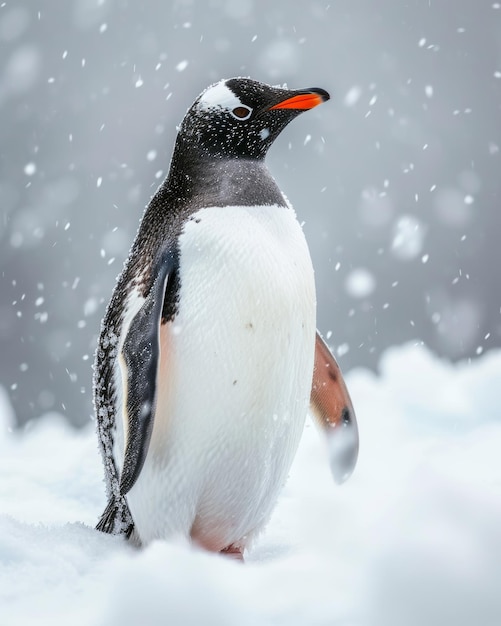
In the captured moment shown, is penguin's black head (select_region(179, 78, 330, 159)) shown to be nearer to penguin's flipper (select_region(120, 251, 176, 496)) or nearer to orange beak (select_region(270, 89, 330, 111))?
orange beak (select_region(270, 89, 330, 111))

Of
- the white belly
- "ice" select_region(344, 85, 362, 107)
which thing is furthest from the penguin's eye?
"ice" select_region(344, 85, 362, 107)

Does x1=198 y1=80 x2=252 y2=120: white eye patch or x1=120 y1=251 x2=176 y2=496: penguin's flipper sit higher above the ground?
x1=198 y1=80 x2=252 y2=120: white eye patch

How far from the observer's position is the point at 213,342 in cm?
A: 131

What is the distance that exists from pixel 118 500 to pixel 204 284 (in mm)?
419

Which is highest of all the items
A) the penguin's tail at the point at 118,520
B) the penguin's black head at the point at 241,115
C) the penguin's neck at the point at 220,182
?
the penguin's black head at the point at 241,115

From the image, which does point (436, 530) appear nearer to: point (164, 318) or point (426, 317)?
point (164, 318)

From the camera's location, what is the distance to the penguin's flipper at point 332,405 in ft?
5.53

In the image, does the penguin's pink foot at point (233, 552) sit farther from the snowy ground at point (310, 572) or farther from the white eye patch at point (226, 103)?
the white eye patch at point (226, 103)

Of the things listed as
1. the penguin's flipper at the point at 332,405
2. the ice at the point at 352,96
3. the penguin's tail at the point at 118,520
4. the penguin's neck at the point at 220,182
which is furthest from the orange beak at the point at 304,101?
the ice at the point at 352,96

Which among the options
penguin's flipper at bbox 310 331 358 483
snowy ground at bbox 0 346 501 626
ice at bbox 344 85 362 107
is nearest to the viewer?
snowy ground at bbox 0 346 501 626

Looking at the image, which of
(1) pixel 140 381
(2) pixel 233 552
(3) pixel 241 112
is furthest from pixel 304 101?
(2) pixel 233 552

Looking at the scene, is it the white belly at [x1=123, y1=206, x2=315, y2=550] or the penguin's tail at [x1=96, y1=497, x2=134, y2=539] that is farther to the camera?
the penguin's tail at [x1=96, y1=497, x2=134, y2=539]

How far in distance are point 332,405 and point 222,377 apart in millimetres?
448

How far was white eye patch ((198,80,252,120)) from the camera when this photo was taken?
1.42m
